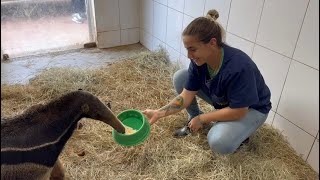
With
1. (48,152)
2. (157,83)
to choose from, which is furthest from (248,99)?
(157,83)

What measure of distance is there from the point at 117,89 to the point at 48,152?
1476 millimetres

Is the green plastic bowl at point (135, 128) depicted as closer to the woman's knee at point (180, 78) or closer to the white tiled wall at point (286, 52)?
the woman's knee at point (180, 78)

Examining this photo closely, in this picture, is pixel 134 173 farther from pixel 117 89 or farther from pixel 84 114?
pixel 117 89

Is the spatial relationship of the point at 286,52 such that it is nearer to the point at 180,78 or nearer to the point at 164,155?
the point at 180,78

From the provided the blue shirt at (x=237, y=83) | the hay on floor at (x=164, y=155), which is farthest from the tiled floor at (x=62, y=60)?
the blue shirt at (x=237, y=83)

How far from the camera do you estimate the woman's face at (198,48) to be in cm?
167

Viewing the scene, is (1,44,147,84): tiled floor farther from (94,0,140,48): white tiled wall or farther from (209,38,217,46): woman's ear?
(209,38,217,46): woman's ear

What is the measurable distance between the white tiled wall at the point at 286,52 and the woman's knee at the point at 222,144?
52cm

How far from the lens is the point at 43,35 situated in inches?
147

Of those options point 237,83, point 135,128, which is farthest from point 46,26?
point 237,83

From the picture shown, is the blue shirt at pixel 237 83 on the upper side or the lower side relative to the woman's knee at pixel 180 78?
upper

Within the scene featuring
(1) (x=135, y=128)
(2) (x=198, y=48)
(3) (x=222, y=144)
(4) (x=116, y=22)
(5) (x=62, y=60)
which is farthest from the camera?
(4) (x=116, y=22)

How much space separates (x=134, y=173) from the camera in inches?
75.7

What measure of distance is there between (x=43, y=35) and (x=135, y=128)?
237 centimetres
